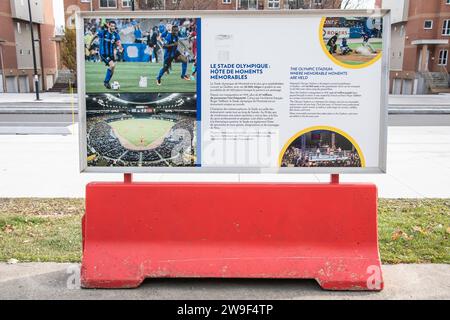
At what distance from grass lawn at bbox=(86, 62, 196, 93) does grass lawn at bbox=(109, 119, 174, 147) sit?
0.26m

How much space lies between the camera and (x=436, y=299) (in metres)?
3.50

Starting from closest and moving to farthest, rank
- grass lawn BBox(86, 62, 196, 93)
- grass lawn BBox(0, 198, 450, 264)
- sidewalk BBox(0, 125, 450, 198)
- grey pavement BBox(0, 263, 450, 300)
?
grey pavement BBox(0, 263, 450, 300) < grass lawn BBox(86, 62, 196, 93) < grass lawn BBox(0, 198, 450, 264) < sidewalk BBox(0, 125, 450, 198)

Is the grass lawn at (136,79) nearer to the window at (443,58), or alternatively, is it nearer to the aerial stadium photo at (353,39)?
the aerial stadium photo at (353,39)

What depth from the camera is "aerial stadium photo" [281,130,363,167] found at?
374cm

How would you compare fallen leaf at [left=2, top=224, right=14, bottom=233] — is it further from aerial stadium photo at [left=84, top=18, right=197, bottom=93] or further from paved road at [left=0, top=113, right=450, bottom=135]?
paved road at [left=0, top=113, right=450, bottom=135]

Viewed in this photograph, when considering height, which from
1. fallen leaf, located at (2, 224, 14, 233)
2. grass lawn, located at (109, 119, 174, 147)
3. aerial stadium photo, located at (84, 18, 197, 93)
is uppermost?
aerial stadium photo, located at (84, 18, 197, 93)

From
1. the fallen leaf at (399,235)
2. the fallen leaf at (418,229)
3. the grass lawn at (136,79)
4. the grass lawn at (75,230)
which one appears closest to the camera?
the grass lawn at (136,79)

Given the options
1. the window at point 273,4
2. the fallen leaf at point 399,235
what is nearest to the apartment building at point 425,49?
the window at point 273,4

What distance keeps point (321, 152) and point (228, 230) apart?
39.4 inches

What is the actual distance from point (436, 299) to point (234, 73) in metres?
2.33

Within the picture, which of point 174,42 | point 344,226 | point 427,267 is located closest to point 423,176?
point 427,267

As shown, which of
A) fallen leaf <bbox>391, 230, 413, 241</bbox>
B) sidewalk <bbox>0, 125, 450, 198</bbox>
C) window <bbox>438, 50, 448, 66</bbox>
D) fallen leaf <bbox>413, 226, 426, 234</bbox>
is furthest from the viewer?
window <bbox>438, 50, 448, 66</bbox>

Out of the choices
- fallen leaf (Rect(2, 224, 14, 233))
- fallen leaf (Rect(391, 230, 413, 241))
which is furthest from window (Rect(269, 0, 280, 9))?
fallen leaf (Rect(2, 224, 14, 233))

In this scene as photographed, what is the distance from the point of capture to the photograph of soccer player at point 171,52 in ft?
11.9
